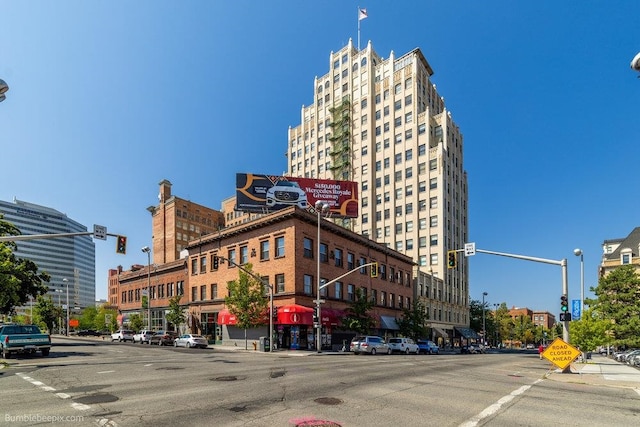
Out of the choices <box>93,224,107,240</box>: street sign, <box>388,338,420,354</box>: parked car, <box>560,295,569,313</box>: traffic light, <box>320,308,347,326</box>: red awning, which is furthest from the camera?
<box>388,338,420,354</box>: parked car

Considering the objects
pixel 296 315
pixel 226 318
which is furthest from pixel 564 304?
pixel 226 318

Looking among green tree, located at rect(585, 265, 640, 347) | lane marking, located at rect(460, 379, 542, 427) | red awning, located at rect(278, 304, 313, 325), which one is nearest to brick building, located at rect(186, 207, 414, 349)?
red awning, located at rect(278, 304, 313, 325)

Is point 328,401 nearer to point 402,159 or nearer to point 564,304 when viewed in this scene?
point 564,304

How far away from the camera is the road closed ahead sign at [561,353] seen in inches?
756

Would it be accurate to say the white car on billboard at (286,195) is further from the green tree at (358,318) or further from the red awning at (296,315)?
the red awning at (296,315)

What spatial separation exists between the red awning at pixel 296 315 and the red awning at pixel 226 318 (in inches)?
220

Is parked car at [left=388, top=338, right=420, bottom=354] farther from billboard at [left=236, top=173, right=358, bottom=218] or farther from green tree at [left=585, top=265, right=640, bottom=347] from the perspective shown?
green tree at [left=585, top=265, right=640, bottom=347]

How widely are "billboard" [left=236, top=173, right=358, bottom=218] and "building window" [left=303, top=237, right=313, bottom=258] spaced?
5655mm

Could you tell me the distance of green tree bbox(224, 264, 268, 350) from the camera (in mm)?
37875

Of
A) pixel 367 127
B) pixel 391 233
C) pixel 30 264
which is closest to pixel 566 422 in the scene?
pixel 30 264

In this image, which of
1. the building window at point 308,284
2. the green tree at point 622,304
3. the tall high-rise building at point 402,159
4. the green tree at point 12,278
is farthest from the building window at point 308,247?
the green tree at point 622,304

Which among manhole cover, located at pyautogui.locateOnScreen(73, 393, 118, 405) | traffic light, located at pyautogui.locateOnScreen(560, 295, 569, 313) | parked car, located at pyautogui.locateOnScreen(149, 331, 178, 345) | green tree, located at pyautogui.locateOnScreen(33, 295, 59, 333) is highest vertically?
traffic light, located at pyautogui.locateOnScreen(560, 295, 569, 313)

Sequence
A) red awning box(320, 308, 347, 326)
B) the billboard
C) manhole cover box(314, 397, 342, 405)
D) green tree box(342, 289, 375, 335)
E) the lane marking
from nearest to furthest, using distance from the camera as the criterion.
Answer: the lane marking
manhole cover box(314, 397, 342, 405)
red awning box(320, 308, 347, 326)
green tree box(342, 289, 375, 335)
the billboard

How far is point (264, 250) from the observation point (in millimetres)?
42625
